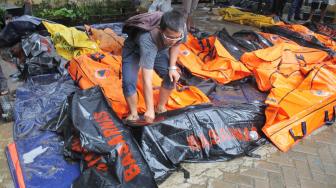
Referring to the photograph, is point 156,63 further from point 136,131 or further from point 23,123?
point 23,123

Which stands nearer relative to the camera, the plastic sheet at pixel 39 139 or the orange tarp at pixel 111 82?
the plastic sheet at pixel 39 139

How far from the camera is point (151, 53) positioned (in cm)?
220

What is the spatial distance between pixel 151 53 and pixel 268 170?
1.46 metres

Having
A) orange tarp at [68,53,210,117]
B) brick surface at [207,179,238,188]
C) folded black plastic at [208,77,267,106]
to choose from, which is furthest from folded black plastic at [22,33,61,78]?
brick surface at [207,179,238,188]

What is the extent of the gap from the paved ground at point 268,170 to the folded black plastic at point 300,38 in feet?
6.85

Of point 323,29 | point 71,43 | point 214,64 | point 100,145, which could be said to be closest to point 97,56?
point 71,43

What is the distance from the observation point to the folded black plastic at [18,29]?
14.7 ft

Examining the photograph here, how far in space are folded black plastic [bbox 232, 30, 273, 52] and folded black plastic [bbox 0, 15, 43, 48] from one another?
3.08 meters

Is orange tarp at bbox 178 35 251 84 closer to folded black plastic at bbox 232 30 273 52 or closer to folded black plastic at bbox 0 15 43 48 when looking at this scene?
folded black plastic at bbox 232 30 273 52

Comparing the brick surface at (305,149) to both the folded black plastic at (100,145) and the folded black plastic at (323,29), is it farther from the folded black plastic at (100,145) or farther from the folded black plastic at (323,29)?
the folded black plastic at (323,29)

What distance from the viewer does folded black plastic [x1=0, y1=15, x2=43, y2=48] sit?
4.48 metres

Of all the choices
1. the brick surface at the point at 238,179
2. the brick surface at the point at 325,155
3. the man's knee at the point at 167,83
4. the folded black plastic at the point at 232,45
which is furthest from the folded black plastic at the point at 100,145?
the folded black plastic at the point at 232,45

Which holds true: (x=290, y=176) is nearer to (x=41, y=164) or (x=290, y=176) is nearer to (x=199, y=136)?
(x=199, y=136)

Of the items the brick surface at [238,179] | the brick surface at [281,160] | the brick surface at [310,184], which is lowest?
the brick surface at [310,184]
